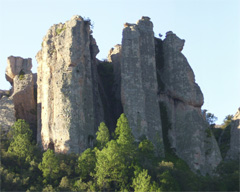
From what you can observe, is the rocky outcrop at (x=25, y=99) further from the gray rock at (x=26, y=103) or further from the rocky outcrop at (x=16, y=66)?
the rocky outcrop at (x=16, y=66)

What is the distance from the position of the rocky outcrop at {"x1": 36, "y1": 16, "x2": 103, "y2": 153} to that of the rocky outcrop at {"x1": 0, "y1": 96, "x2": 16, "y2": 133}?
2311 millimetres

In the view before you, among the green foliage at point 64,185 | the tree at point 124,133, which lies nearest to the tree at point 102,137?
the tree at point 124,133

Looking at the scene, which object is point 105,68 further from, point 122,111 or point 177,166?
point 177,166

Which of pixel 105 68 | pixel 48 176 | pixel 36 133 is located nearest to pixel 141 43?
pixel 105 68

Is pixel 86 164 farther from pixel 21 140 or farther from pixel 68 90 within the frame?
pixel 68 90

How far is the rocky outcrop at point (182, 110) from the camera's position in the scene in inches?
3127

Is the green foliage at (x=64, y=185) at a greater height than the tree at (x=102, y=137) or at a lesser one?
lesser

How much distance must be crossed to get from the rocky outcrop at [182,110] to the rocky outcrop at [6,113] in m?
12.9

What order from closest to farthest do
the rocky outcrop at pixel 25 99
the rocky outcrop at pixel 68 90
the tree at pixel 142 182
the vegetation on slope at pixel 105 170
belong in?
the tree at pixel 142 182
the vegetation on slope at pixel 105 170
the rocky outcrop at pixel 68 90
the rocky outcrop at pixel 25 99

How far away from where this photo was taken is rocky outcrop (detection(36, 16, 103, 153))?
246 ft

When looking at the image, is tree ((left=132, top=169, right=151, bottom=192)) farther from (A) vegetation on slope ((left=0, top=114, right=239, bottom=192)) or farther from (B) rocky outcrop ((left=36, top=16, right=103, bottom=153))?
(B) rocky outcrop ((left=36, top=16, right=103, bottom=153))

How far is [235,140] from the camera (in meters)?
80.4

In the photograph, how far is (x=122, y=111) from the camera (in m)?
81.6

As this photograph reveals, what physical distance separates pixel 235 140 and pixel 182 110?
17.6 ft
